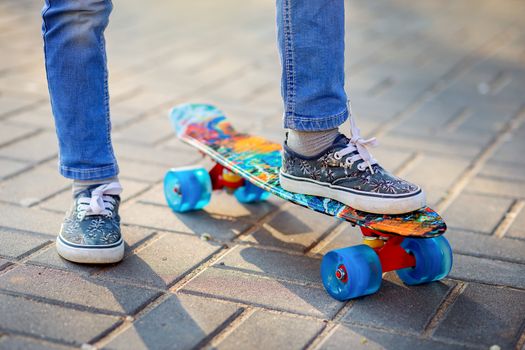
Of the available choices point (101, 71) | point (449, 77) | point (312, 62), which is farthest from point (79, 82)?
point (449, 77)

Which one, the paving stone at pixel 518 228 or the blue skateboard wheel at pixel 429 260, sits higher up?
the blue skateboard wheel at pixel 429 260

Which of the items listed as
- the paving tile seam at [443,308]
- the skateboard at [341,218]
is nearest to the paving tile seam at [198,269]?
the skateboard at [341,218]

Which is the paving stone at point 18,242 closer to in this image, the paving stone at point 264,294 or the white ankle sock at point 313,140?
the paving stone at point 264,294

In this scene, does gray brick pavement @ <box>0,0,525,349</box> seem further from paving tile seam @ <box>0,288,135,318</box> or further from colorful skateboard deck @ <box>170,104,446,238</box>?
colorful skateboard deck @ <box>170,104,446,238</box>

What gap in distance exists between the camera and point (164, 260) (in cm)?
220

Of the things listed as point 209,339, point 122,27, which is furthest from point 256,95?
point 209,339

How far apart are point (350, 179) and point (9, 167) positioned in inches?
54.6

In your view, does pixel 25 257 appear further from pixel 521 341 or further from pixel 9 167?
pixel 521 341

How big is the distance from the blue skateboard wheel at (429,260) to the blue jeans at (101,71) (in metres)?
0.38

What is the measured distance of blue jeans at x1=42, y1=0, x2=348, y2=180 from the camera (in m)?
2.06

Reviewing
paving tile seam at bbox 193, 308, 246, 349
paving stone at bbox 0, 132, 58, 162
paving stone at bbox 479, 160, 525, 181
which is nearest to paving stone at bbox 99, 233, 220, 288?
paving tile seam at bbox 193, 308, 246, 349

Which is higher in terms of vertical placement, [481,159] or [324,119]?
[324,119]

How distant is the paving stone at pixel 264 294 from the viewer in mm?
1953

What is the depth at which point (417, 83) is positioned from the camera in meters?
4.01
